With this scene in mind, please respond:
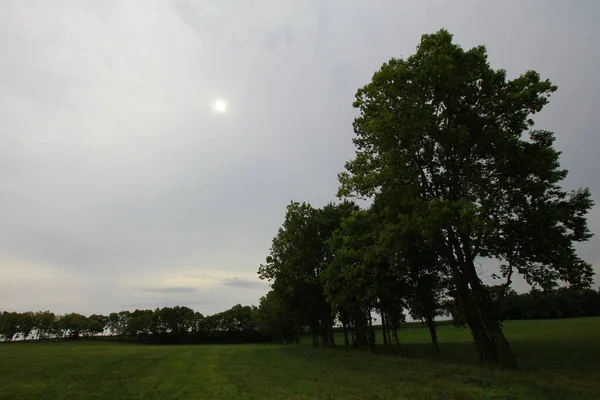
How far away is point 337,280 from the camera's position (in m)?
37.2

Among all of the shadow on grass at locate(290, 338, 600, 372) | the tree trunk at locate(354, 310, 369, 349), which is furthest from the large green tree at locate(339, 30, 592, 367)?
the tree trunk at locate(354, 310, 369, 349)

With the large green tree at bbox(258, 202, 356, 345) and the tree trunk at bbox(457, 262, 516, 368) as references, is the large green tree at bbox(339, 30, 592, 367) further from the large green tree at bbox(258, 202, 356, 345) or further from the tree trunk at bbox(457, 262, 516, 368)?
the large green tree at bbox(258, 202, 356, 345)

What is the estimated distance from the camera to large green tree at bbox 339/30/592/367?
2114 centimetres

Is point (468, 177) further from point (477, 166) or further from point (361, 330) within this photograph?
point (361, 330)

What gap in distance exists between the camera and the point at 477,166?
75.3 feet

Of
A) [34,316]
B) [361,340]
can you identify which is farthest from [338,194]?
[34,316]

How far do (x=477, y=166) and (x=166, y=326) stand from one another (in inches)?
6453

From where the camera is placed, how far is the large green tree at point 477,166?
21141 mm

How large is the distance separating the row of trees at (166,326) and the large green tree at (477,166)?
136934mm

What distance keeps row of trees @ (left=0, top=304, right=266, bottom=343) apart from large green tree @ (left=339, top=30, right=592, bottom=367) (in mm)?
136934

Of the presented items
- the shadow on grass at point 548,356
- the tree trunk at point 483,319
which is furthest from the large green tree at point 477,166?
the shadow on grass at point 548,356

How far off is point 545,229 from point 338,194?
13.3 metres

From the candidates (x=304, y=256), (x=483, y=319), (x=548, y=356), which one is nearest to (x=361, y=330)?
(x=304, y=256)

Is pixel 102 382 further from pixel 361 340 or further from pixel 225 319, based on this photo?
pixel 225 319
